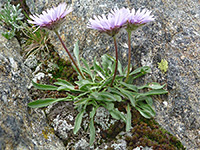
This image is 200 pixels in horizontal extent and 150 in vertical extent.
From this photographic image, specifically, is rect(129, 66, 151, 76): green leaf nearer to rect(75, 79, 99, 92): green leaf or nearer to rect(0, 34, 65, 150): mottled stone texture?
rect(75, 79, 99, 92): green leaf

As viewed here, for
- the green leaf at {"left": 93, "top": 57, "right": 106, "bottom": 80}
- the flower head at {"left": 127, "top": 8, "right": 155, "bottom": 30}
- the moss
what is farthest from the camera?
the green leaf at {"left": 93, "top": 57, "right": 106, "bottom": 80}

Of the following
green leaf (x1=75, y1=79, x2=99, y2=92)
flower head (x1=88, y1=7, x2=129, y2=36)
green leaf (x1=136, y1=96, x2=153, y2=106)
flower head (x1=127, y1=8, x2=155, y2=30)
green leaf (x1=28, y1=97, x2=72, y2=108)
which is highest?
flower head (x1=88, y1=7, x2=129, y2=36)

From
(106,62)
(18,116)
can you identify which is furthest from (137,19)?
(18,116)

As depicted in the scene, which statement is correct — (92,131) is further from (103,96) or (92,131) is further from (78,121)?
(103,96)

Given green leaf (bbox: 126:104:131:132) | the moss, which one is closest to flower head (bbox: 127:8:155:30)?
green leaf (bbox: 126:104:131:132)

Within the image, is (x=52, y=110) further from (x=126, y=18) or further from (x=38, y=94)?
(x=126, y=18)

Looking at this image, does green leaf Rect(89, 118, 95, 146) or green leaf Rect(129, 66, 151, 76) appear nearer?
green leaf Rect(89, 118, 95, 146)

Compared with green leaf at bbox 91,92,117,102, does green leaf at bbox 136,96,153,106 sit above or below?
below
